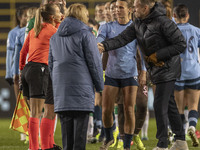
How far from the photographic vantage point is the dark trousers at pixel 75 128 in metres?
5.65

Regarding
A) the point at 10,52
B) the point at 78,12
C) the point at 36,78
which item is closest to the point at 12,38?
the point at 10,52

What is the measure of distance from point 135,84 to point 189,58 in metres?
1.81

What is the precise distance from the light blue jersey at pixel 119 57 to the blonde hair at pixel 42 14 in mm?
845

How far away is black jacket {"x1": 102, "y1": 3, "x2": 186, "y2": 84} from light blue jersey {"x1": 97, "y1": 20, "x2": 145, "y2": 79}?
57 cm

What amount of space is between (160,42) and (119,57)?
96cm

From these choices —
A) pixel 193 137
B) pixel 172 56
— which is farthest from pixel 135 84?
pixel 193 137

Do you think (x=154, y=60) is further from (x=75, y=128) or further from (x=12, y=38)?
(x=12, y=38)

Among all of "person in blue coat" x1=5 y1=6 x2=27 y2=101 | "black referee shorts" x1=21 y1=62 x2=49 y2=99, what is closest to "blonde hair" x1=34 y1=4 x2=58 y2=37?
"black referee shorts" x1=21 y1=62 x2=49 y2=99

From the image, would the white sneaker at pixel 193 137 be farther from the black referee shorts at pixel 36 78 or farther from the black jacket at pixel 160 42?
the black referee shorts at pixel 36 78

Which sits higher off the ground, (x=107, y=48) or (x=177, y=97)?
(x=107, y=48)

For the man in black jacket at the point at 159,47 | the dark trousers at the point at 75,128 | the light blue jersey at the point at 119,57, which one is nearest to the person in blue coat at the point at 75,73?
the dark trousers at the point at 75,128

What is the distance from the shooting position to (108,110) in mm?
7414

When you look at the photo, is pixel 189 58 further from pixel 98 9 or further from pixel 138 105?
pixel 98 9

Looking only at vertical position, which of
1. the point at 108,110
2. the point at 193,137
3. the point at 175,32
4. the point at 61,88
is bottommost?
the point at 193,137
